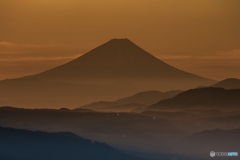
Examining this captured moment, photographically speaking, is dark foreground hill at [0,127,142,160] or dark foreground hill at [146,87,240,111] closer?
dark foreground hill at [0,127,142,160]

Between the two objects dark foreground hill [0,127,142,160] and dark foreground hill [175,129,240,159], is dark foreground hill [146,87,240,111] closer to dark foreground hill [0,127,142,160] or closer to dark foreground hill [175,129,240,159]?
dark foreground hill [175,129,240,159]

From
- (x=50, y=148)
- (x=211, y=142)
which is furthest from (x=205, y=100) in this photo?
(x=50, y=148)

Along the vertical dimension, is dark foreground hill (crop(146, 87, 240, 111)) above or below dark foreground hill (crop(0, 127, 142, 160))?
above

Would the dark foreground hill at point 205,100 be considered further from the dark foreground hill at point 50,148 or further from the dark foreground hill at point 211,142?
the dark foreground hill at point 50,148

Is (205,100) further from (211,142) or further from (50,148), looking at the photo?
(50,148)

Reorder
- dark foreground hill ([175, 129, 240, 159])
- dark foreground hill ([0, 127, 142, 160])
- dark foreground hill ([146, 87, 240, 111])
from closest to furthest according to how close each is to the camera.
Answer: dark foreground hill ([0, 127, 142, 160])
dark foreground hill ([175, 129, 240, 159])
dark foreground hill ([146, 87, 240, 111])

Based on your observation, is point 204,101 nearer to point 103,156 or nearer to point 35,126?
point 35,126

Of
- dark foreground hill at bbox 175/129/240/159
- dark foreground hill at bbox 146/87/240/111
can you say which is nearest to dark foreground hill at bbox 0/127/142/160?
dark foreground hill at bbox 175/129/240/159

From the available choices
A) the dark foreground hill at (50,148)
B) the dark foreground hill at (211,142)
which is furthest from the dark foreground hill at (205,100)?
the dark foreground hill at (50,148)

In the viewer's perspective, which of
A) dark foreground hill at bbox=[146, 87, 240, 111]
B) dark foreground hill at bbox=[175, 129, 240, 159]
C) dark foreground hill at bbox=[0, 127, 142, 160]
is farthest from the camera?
dark foreground hill at bbox=[146, 87, 240, 111]
